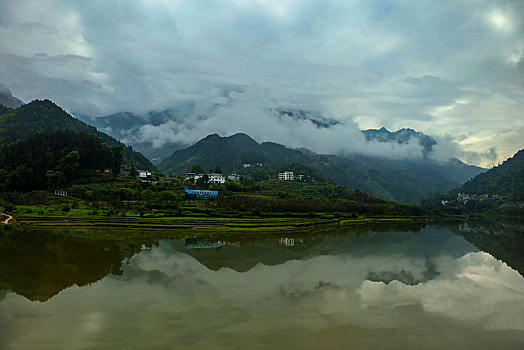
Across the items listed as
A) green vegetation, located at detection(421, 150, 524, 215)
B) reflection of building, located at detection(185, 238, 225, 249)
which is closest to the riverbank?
reflection of building, located at detection(185, 238, 225, 249)

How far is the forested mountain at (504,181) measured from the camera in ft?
393

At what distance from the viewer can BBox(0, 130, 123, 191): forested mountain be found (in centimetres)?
5678

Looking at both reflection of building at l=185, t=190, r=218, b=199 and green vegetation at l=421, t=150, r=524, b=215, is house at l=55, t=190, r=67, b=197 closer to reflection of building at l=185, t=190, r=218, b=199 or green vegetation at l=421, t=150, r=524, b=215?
reflection of building at l=185, t=190, r=218, b=199

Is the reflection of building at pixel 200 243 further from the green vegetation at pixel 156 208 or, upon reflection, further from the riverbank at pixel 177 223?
the green vegetation at pixel 156 208

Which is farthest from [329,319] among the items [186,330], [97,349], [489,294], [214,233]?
[214,233]

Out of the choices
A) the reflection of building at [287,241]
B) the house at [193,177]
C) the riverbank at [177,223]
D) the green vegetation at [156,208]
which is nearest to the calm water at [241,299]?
the reflection of building at [287,241]

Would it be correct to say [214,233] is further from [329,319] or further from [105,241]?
[329,319]

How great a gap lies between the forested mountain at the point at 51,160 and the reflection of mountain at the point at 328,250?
39936mm

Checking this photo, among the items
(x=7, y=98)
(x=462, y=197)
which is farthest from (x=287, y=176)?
(x=7, y=98)

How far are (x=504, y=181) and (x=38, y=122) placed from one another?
573 feet

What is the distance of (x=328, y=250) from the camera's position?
33562 millimetres

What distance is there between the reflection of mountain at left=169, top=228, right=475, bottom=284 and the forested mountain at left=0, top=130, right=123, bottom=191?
131 feet

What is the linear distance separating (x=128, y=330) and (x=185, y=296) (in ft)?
14.4

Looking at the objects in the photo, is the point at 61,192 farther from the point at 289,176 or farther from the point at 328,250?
the point at 289,176
